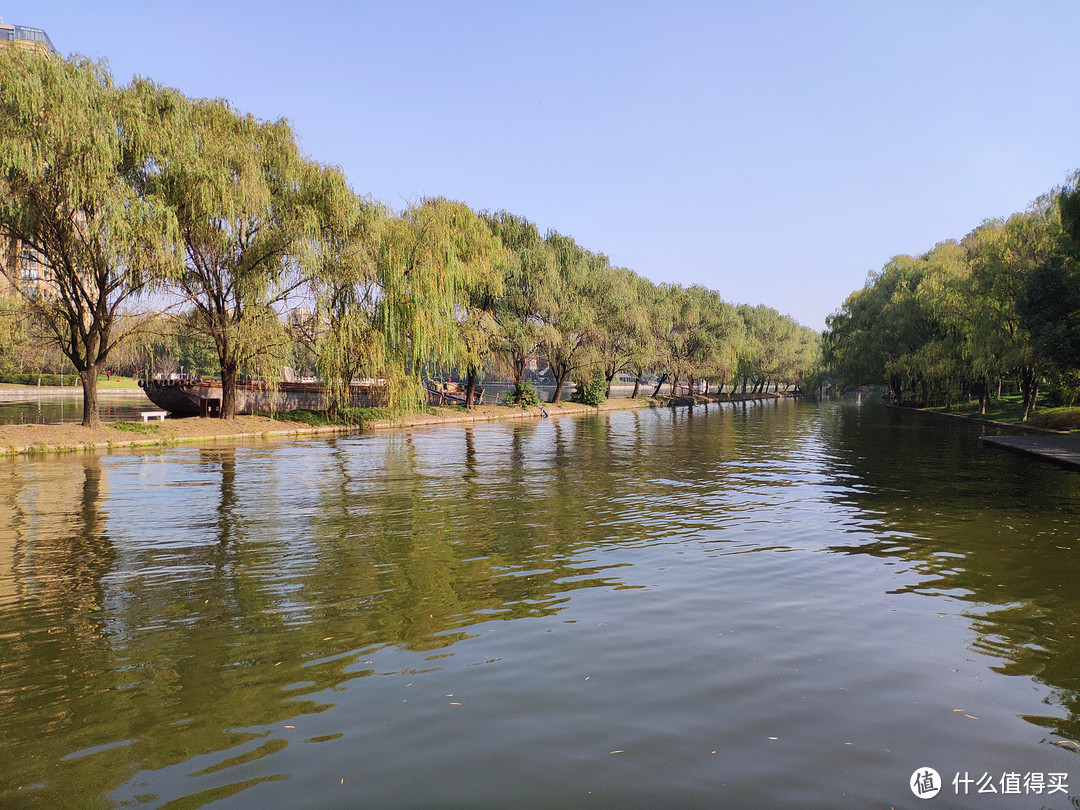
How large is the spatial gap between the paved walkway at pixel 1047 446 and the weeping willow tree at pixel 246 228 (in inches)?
1103

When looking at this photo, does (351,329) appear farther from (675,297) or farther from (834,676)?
(675,297)

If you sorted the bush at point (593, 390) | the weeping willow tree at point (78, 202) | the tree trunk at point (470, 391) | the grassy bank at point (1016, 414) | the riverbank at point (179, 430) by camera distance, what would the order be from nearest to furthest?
the weeping willow tree at point (78, 202)
the riverbank at point (179, 430)
the grassy bank at point (1016, 414)
the tree trunk at point (470, 391)
the bush at point (593, 390)

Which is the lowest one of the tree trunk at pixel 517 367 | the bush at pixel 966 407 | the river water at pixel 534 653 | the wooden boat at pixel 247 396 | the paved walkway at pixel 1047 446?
the river water at pixel 534 653

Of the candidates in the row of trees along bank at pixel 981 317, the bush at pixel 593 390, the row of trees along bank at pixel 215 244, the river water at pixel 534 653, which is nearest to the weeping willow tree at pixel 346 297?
the row of trees along bank at pixel 215 244

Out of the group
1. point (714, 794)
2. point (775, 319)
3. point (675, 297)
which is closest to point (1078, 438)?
point (714, 794)

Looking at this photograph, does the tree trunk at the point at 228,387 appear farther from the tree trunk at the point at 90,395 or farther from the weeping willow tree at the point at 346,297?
the tree trunk at the point at 90,395

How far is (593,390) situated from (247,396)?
31.2m

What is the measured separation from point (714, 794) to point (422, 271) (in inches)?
1226

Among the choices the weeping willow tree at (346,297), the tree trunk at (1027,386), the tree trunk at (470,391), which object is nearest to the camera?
the weeping willow tree at (346,297)

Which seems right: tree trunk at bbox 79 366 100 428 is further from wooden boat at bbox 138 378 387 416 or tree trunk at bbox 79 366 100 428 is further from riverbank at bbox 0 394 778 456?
wooden boat at bbox 138 378 387 416

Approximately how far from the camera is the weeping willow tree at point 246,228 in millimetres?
27031

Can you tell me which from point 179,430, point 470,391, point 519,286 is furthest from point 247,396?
point 519,286

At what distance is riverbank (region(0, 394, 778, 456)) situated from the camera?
76.9ft

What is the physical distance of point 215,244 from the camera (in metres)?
28.0
